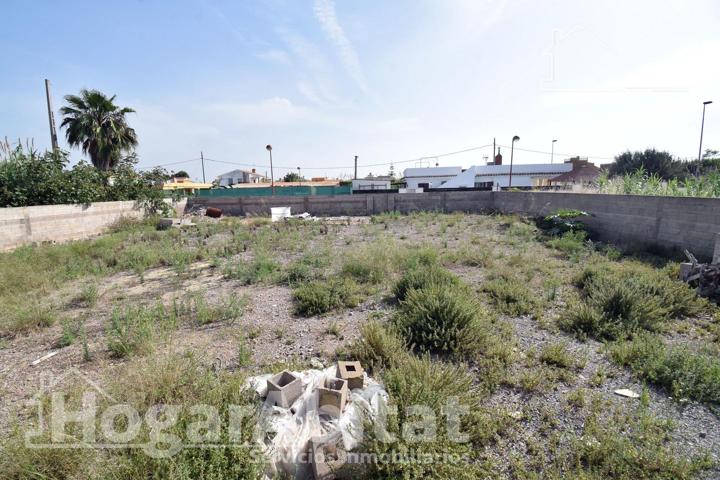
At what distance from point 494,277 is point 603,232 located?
601cm

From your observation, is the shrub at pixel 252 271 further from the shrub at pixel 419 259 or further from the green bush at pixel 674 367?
the green bush at pixel 674 367

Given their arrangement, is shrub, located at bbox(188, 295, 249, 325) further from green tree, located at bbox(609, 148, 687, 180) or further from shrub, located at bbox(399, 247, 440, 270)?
green tree, located at bbox(609, 148, 687, 180)

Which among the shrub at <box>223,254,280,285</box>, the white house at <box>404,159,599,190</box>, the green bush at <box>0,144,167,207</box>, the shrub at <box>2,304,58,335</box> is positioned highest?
the white house at <box>404,159,599,190</box>

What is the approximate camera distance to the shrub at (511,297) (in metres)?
4.44

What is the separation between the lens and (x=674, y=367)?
2.89m

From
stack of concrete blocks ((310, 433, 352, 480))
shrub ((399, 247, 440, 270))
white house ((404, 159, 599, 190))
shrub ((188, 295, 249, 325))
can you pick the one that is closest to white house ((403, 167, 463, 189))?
white house ((404, 159, 599, 190))

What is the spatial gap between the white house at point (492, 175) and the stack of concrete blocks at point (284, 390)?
33.8 metres

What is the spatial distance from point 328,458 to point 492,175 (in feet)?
122

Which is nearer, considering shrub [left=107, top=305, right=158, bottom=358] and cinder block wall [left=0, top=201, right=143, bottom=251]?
shrub [left=107, top=305, right=158, bottom=358]

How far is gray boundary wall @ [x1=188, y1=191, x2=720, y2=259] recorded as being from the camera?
22.4 feet

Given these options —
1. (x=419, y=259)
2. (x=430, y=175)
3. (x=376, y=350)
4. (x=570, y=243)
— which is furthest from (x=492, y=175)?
(x=376, y=350)

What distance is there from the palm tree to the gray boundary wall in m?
4.18

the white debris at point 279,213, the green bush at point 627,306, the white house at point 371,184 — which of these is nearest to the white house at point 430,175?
the white house at point 371,184

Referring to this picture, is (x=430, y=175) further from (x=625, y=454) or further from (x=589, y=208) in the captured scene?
(x=625, y=454)
